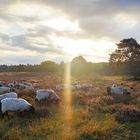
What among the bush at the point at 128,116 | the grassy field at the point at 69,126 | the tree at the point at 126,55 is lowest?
the grassy field at the point at 69,126

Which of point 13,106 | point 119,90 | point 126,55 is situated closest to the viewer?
point 13,106

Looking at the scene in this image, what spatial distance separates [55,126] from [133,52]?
69060 mm

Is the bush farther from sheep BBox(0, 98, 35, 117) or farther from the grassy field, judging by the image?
sheep BBox(0, 98, 35, 117)

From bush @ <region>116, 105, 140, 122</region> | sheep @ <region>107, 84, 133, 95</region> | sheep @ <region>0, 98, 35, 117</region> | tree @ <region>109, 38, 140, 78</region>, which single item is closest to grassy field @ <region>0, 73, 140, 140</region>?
bush @ <region>116, 105, 140, 122</region>

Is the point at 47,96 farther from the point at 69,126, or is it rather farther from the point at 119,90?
the point at 119,90

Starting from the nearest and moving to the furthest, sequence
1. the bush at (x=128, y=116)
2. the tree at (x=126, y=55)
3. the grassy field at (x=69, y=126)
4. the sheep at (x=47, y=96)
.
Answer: the grassy field at (x=69, y=126), the bush at (x=128, y=116), the sheep at (x=47, y=96), the tree at (x=126, y=55)

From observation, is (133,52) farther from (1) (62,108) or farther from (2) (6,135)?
(2) (6,135)

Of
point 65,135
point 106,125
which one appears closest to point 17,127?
point 65,135

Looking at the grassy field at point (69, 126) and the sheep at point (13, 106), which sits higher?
the sheep at point (13, 106)

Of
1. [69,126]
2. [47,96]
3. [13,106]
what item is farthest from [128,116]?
[47,96]

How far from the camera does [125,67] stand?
283 feet

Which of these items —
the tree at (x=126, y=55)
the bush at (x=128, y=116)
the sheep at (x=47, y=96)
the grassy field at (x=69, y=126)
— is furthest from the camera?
the tree at (x=126, y=55)

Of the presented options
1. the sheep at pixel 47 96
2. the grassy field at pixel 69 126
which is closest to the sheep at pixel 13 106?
the grassy field at pixel 69 126

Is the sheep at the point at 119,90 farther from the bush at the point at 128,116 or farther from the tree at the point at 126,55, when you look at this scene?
the tree at the point at 126,55
